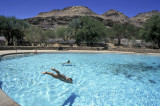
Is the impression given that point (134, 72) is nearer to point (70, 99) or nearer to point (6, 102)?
point (70, 99)

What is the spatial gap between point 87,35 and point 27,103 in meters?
26.4

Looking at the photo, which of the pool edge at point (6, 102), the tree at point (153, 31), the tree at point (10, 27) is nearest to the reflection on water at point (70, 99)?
the pool edge at point (6, 102)

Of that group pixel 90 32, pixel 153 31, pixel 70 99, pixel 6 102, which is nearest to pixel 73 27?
pixel 90 32

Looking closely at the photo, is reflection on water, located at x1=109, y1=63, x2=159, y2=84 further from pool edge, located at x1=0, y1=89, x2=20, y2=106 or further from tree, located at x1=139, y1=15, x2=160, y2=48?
tree, located at x1=139, y1=15, x2=160, y2=48

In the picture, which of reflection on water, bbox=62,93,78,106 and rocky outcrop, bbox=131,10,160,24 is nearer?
reflection on water, bbox=62,93,78,106

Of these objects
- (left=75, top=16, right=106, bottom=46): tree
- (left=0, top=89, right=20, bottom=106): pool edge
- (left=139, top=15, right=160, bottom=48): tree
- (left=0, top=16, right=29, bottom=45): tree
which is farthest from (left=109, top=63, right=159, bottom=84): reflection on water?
(left=0, top=16, right=29, bottom=45): tree

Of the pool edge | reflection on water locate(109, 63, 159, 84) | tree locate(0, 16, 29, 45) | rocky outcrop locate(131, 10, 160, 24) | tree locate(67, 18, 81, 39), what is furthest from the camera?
rocky outcrop locate(131, 10, 160, 24)

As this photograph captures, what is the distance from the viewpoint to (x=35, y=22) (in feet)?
313

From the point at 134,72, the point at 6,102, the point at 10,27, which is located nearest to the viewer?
the point at 6,102

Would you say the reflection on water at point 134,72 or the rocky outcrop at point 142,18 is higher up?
the rocky outcrop at point 142,18

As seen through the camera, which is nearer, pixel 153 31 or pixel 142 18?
pixel 153 31

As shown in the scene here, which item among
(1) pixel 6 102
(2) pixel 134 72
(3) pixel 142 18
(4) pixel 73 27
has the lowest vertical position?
(2) pixel 134 72

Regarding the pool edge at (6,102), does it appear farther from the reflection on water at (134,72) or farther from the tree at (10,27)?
the tree at (10,27)

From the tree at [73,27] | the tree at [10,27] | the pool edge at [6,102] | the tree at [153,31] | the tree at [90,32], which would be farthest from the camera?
the tree at [73,27]
